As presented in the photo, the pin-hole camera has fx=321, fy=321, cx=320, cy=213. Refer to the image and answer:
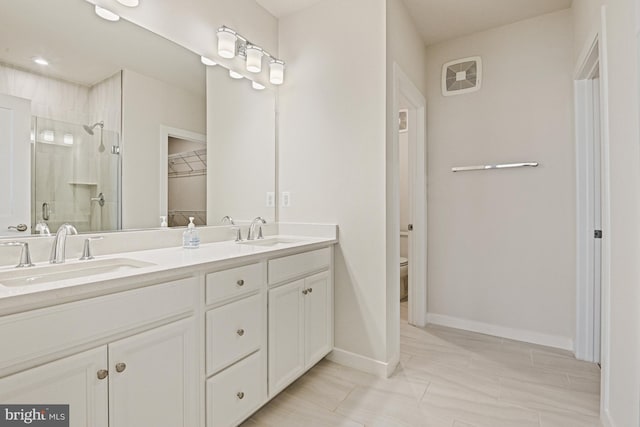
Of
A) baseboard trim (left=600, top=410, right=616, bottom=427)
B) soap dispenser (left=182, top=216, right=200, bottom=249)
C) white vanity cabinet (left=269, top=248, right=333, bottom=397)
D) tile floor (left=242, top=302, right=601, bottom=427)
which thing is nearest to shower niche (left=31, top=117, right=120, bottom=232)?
soap dispenser (left=182, top=216, right=200, bottom=249)

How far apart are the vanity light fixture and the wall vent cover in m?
1.57

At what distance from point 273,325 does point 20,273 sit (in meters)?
1.08

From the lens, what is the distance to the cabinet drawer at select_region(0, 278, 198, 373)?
86cm

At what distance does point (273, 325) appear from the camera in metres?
1.74

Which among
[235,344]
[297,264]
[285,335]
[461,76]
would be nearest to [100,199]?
[235,344]

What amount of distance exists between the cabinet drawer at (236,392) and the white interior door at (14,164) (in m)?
1.03

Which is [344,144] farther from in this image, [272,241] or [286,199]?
[272,241]

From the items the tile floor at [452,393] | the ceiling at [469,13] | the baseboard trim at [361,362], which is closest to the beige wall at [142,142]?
the tile floor at [452,393]

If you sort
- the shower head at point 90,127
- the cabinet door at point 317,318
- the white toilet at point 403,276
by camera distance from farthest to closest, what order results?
the white toilet at point 403,276
the cabinet door at point 317,318
the shower head at point 90,127

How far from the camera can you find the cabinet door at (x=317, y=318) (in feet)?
6.62

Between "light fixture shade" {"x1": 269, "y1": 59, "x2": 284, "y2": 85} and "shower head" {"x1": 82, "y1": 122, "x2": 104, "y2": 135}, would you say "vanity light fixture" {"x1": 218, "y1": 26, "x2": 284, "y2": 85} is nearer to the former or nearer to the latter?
"light fixture shade" {"x1": 269, "y1": 59, "x2": 284, "y2": 85}

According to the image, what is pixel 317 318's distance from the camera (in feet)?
6.94

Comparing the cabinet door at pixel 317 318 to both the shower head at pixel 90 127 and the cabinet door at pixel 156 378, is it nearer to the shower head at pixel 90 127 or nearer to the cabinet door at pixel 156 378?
the cabinet door at pixel 156 378

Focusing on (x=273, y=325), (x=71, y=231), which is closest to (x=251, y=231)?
(x=273, y=325)
